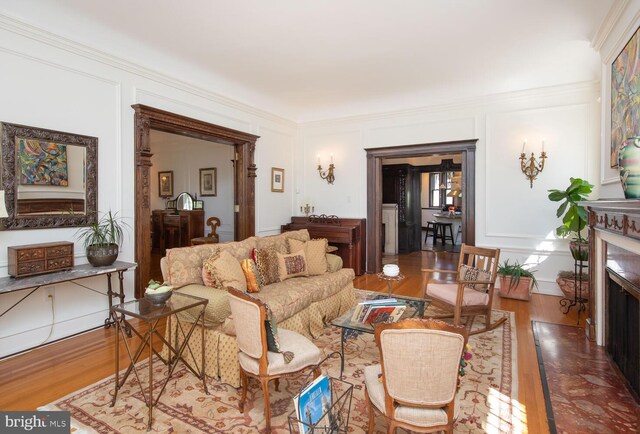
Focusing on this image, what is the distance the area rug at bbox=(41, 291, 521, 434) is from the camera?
6.62 feet

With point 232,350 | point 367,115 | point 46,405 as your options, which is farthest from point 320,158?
point 46,405

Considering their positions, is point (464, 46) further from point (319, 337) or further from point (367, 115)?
point (319, 337)

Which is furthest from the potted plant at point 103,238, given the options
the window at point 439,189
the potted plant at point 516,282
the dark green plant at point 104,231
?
the window at point 439,189

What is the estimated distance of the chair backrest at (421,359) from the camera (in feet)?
4.66

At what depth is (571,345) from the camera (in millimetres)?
3154

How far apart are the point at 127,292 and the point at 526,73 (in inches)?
227

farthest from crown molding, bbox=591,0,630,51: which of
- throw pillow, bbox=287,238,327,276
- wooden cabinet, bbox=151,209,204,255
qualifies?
wooden cabinet, bbox=151,209,204,255

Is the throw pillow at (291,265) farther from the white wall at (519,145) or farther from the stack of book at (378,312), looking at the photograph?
the white wall at (519,145)

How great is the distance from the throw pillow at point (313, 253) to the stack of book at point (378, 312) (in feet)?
4.35

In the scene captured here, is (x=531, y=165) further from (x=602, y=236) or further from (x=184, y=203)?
Result: (x=184, y=203)

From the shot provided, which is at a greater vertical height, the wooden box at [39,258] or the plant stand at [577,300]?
the wooden box at [39,258]

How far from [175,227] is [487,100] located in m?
6.47

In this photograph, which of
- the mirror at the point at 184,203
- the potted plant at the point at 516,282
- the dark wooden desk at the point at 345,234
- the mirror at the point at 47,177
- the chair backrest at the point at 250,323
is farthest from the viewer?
the mirror at the point at 184,203

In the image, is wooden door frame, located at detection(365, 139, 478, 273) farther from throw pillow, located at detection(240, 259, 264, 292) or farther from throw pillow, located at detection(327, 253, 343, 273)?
throw pillow, located at detection(240, 259, 264, 292)
